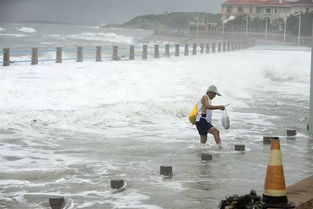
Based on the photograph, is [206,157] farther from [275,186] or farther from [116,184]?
[275,186]

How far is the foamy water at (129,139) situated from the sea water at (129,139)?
0.06ft

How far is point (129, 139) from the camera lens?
13078 millimetres

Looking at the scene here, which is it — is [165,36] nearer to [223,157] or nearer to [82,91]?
[82,91]

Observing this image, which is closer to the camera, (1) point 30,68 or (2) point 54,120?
(2) point 54,120

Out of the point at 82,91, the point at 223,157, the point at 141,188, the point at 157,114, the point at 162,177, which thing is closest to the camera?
the point at 141,188

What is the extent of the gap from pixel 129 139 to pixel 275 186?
6902 mm

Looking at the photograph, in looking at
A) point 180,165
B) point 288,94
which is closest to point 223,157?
point 180,165

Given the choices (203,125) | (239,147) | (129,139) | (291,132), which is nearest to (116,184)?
(203,125)

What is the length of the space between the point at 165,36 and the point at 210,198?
436 ft

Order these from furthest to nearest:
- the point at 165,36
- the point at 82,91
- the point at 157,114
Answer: the point at 165,36 < the point at 82,91 < the point at 157,114

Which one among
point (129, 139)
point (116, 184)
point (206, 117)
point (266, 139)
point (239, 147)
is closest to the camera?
point (116, 184)

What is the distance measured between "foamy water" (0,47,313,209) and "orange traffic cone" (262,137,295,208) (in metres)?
1.36

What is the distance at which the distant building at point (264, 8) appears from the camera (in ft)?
471

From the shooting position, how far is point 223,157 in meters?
11.1
